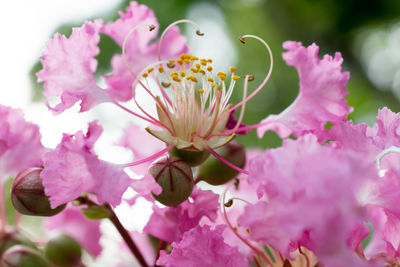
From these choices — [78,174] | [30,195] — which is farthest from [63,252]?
[78,174]

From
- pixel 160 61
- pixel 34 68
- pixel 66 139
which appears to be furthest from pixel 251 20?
pixel 66 139

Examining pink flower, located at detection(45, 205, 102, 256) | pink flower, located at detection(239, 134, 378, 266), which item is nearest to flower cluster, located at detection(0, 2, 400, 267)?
pink flower, located at detection(239, 134, 378, 266)

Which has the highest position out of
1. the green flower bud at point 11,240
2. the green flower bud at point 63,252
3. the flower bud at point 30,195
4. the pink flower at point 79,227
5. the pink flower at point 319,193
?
the pink flower at point 319,193

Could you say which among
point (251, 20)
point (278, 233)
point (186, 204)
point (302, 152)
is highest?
point (302, 152)

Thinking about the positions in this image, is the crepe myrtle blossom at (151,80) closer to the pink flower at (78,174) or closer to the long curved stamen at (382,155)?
the pink flower at (78,174)

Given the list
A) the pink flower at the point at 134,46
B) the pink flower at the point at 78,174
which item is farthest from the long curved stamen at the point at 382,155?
the pink flower at the point at 134,46

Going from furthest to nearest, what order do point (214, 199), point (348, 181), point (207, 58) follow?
point (207, 58)
point (214, 199)
point (348, 181)

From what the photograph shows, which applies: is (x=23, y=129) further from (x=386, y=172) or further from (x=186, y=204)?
(x=386, y=172)
